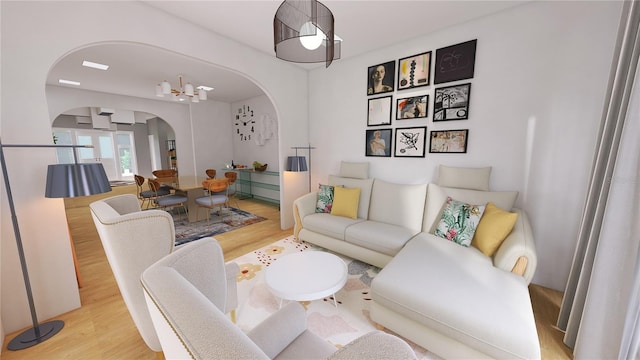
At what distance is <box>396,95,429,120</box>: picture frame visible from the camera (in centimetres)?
289

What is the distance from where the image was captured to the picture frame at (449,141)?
2.67 meters

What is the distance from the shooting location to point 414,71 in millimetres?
2938

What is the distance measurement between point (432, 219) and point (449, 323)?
1420 mm

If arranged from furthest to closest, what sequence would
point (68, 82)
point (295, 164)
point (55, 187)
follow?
point (68, 82) < point (295, 164) < point (55, 187)

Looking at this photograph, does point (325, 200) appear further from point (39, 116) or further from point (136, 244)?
point (39, 116)

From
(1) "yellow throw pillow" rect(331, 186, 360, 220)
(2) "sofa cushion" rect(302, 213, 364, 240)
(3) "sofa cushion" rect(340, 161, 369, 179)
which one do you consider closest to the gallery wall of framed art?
(3) "sofa cushion" rect(340, 161, 369, 179)

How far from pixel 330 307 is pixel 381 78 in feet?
9.66

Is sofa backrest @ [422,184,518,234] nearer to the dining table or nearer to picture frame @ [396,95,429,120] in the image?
picture frame @ [396,95,429,120]

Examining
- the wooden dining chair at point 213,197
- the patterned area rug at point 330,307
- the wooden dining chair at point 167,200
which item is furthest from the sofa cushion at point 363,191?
the wooden dining chair at point 167,200

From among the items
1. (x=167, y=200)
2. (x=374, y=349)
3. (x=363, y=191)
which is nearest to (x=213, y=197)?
(x=167, y=200)

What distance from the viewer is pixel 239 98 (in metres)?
6.20

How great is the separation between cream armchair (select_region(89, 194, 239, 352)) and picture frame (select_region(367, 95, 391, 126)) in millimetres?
2824

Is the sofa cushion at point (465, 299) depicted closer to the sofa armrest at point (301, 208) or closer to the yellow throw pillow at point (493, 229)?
the yellow throw pillow at point (493, 229)

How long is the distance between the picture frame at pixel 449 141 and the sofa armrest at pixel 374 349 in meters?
2.73
